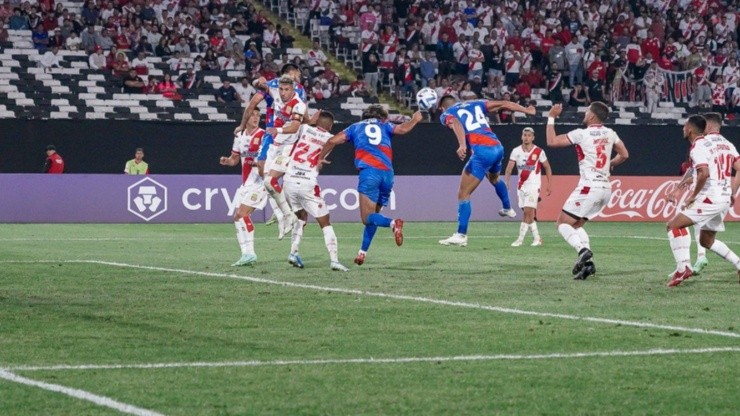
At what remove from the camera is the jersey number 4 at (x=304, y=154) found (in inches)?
618

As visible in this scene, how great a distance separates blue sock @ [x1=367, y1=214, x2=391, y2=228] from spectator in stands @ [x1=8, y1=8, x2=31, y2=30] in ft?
63.7

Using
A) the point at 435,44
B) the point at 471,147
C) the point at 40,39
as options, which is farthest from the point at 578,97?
the point at 471,147

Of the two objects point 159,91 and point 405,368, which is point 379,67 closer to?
point 159,91

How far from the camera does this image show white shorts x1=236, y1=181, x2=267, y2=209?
16.8 meters

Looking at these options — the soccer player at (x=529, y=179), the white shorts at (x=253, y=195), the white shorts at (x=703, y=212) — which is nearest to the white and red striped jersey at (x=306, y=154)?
the white shorts at (x=253, y=195)

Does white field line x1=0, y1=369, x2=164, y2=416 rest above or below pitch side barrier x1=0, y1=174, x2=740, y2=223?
above

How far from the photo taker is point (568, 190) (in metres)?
32.0

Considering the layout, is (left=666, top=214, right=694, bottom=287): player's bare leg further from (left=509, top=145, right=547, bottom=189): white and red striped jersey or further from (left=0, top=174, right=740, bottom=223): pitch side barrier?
(left=0, top=174, right=740, bottom=223): pitch side barrier

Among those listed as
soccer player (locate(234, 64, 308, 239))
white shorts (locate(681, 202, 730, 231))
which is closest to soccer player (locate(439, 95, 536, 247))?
soccer player (locate(234, 64, 308, 239))

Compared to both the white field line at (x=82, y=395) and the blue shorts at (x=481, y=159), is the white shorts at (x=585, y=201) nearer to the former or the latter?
the blue shorts at (x=481, y=159)

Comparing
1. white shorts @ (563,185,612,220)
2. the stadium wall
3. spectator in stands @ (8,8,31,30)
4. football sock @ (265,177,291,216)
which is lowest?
the stadium wall

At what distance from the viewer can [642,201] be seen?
105 feet

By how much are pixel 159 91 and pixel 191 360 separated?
24.9 metres

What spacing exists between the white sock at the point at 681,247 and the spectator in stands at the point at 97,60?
21.3 meters
